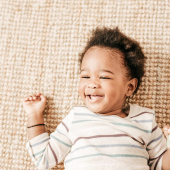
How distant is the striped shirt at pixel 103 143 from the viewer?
73cm

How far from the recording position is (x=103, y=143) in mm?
748

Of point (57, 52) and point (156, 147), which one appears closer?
point (156, 147)

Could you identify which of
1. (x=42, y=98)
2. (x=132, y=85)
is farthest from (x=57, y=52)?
(x=132, y=85)

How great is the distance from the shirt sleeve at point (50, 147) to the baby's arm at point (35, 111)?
3 cm

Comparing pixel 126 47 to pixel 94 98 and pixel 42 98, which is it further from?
pixel 42 98

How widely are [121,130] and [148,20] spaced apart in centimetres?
46

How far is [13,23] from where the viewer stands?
1001mm

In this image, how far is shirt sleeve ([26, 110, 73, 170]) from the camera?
2.71 ft

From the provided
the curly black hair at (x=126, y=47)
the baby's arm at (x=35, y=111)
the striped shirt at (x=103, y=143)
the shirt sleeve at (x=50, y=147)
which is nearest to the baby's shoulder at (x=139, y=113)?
the striped shirt at (x=103, y=143)

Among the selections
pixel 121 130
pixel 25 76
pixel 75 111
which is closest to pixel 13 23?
pixel 25 76

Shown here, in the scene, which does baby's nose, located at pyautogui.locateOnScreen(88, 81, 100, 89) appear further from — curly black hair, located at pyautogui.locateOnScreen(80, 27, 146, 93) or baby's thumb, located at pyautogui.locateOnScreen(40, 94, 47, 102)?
baby's thumb, located at pyautogui.locateOnScreen(40, 94, 47, 102)

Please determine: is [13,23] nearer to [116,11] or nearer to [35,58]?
[35,58]

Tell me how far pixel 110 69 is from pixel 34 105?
0.34 meters

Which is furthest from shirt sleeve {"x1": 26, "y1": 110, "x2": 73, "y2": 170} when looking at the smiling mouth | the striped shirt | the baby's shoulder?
the baby's shoulder
